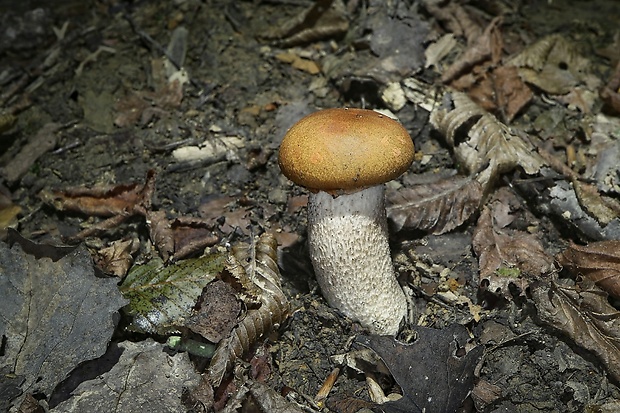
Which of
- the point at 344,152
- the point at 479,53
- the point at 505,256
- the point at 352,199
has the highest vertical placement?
the point at 344,152

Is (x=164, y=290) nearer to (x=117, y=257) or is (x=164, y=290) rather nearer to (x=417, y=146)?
(x=117, y=257)

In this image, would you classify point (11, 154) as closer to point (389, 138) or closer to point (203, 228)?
point (203, 228)

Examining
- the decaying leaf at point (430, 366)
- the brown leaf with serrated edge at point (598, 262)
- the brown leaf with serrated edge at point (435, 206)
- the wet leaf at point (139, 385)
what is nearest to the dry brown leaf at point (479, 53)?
the brown leaf with serrated edge at point (435, 206)

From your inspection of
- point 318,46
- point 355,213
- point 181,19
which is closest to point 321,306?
point 355,213

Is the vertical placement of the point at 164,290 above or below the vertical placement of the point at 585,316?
→ above

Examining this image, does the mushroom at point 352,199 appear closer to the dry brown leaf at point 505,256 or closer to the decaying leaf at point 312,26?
the dry brown leaf at point 505,256

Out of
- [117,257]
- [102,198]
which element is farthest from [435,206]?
[102,198]
